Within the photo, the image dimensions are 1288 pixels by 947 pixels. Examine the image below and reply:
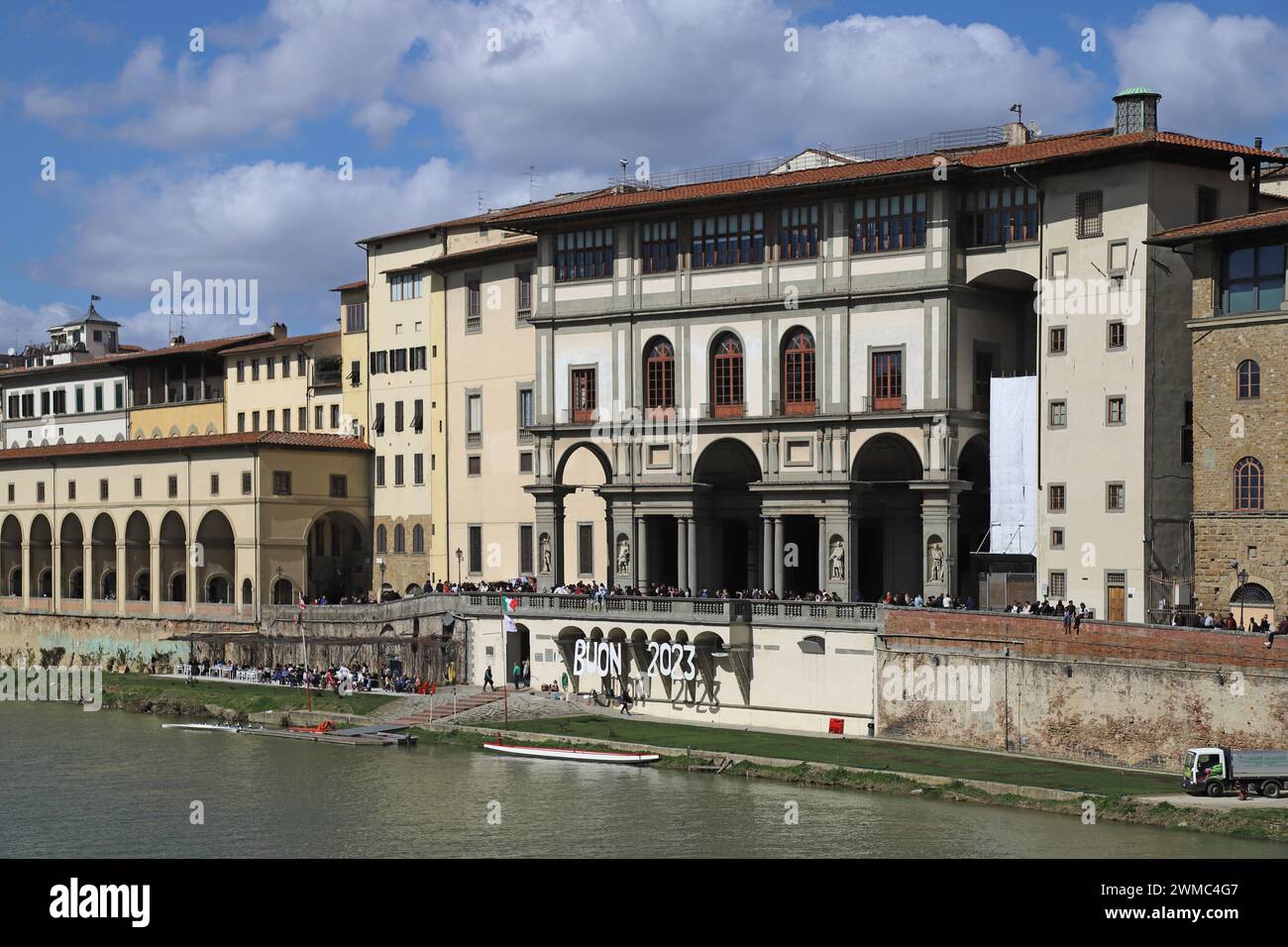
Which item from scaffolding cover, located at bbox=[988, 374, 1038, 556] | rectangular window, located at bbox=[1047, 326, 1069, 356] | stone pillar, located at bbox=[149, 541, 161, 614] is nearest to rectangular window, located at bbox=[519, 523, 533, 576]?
stone pillar, located at bbox=[149, 541, 161, 614]

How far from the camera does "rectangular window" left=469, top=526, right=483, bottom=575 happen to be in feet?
270

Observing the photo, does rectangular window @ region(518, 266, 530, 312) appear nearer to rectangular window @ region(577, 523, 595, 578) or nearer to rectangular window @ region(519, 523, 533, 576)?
rectangular window @ region(519, 523, 533, 576)

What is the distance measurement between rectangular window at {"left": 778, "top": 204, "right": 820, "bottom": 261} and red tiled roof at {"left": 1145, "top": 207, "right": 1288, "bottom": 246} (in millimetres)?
13528

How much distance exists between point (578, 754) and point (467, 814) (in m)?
9.13

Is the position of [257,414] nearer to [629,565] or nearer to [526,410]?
[526,410]

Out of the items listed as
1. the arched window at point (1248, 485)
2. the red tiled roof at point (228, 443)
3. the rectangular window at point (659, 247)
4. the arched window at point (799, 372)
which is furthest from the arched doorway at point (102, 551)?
the arched window at point (1248, 485)

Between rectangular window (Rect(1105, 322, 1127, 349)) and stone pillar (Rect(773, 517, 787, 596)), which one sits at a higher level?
rectangular window (Rect(1105, 322, 1127, 349))

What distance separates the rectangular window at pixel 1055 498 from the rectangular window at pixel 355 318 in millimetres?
42821

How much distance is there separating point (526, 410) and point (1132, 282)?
31.2 m

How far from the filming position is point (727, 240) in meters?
67.9

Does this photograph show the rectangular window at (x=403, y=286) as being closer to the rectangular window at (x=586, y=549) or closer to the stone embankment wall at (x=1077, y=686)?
the rectangular window at (x=586, y=549)

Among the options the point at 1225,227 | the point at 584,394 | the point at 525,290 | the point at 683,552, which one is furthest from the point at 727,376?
the point at 1225,227

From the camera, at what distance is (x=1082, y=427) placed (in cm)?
5788

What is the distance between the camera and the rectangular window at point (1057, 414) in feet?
192
